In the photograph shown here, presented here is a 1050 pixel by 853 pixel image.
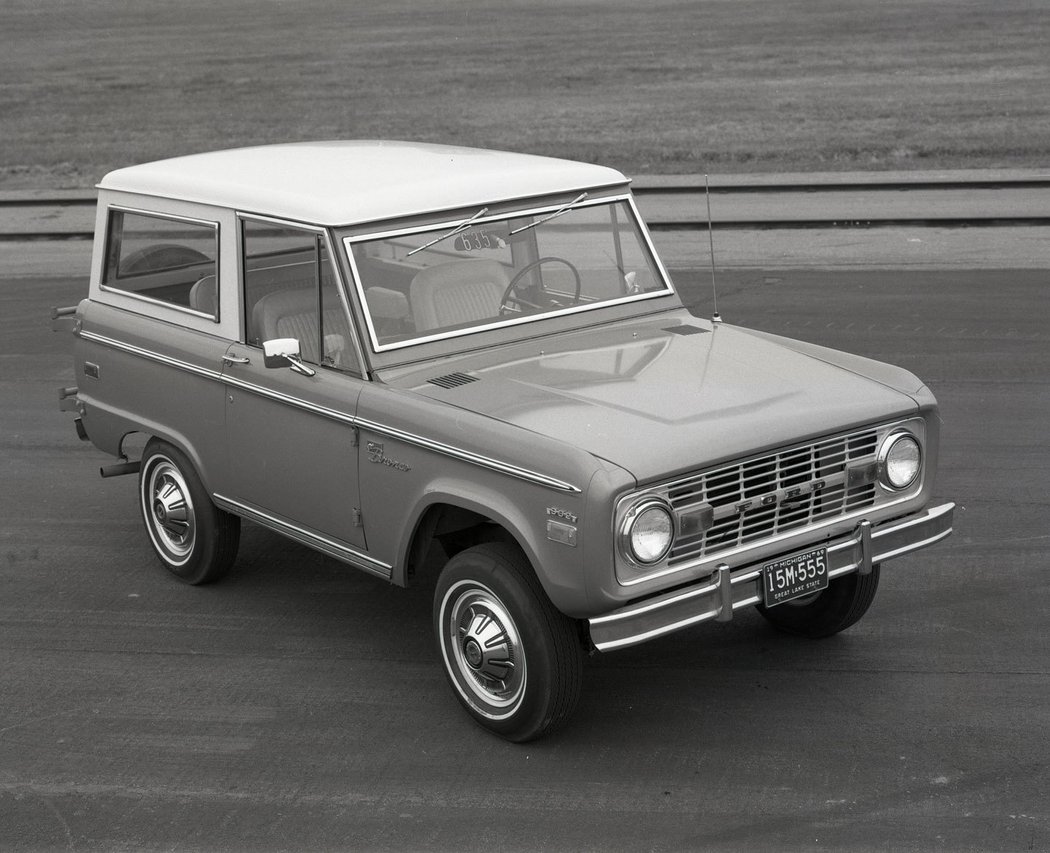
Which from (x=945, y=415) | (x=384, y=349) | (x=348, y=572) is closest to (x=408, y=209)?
(x=384, y=349)

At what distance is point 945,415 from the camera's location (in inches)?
369

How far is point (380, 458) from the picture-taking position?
559 centimetres

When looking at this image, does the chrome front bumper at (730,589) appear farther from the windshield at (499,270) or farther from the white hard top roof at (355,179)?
the white hard top roof at (355,179)

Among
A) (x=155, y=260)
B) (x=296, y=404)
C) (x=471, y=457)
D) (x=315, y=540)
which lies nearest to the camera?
(x=471, y=457)

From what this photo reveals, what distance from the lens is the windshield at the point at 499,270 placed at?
5.86 metres

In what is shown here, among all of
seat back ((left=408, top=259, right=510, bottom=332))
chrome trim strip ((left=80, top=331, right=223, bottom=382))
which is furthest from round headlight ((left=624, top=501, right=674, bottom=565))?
chrome trim strip ((left=80, top=331, right=223, bottom=382))

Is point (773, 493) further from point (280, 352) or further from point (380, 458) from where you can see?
point (280, 352)

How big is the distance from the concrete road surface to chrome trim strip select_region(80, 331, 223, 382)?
1.20 meters

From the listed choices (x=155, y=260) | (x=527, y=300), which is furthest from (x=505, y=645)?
(x=155, y=260)

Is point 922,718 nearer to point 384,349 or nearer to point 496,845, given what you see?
point 496,845

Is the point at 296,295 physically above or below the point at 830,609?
above

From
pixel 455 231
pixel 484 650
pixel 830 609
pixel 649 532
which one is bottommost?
pixel 830 609

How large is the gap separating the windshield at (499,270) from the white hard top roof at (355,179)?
0.11 m

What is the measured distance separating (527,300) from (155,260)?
2.16m
